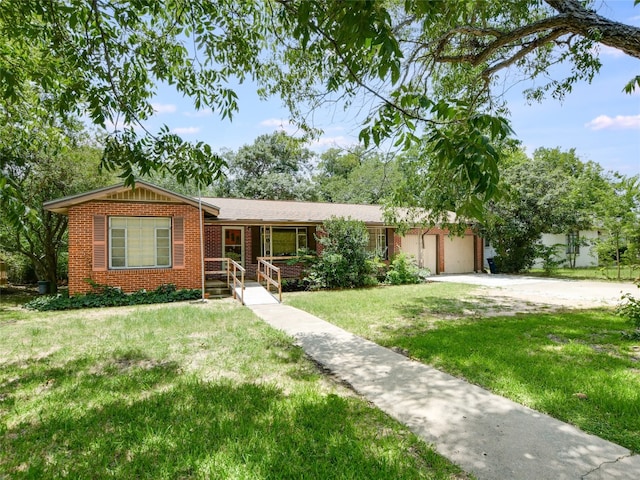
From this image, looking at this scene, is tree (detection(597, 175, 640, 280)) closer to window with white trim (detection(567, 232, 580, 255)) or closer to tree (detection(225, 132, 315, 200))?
window with white trim (detection(567, 232, 580, 255))

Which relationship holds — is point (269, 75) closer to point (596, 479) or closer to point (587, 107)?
point (596, 479)

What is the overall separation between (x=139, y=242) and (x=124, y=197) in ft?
5.04

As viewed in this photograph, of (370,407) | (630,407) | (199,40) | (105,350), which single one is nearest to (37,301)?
(105,350)

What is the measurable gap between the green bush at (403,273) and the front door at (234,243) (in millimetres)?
6623

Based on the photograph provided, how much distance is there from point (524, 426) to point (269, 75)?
659cm

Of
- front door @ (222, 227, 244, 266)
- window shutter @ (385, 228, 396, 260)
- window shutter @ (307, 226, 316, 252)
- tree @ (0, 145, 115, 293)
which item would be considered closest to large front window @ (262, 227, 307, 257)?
window shutter @ (307, 226, 316, 252)

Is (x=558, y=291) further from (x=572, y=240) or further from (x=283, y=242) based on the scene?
(x=572, y=240)

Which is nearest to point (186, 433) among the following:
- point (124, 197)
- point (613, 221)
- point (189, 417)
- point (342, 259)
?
point (189, 417)

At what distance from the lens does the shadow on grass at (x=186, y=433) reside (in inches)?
109

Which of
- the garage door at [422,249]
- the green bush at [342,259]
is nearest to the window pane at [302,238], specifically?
the green bush at [342,259]

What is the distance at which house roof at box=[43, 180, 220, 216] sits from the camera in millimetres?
10695

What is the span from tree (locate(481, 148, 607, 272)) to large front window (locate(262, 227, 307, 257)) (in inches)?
356

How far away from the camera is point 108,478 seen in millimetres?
2666

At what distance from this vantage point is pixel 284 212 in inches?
648
